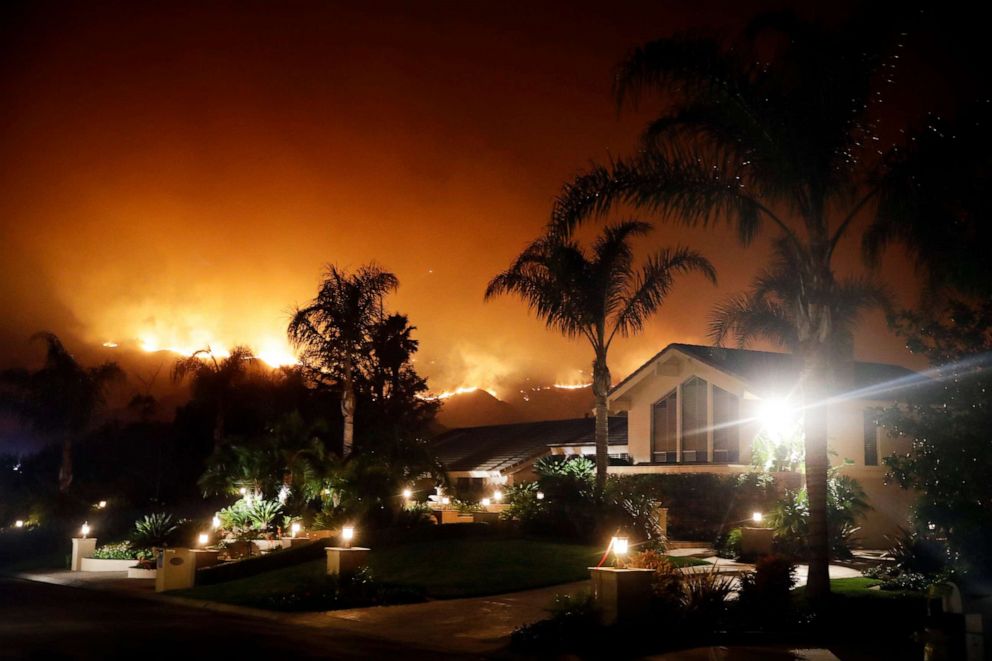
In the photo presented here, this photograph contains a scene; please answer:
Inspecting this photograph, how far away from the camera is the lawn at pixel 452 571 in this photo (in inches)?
750

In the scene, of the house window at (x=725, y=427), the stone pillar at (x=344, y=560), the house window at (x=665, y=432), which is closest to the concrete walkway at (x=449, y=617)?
the stone pillar at (x=344, y=560)

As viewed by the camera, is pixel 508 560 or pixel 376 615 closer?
pixel 376 615

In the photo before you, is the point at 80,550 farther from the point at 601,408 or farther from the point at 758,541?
the point at 758,541

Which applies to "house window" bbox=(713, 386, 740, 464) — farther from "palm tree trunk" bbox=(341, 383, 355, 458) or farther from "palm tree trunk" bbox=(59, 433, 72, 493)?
"palm tree trunk" bbox=(59, 433, 72, 493)

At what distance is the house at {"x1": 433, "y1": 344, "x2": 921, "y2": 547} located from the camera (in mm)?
27109

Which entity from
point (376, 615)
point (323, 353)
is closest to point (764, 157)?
point (376, 615)

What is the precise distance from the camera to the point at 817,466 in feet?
51.3

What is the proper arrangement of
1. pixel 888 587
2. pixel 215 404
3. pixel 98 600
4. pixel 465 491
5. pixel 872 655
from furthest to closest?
pixel 215 404
pixel 465 491
pixel 98 600
pixel 888 587
pixel 872 655

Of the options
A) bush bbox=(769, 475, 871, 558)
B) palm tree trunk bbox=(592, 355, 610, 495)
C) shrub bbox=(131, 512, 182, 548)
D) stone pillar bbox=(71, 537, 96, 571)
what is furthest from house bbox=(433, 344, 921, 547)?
stone pillar bbox=(71, 537, 96, 571)

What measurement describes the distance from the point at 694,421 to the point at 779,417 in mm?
5979

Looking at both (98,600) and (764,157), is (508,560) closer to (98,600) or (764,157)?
(98,600)

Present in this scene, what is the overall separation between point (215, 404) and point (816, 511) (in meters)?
38.0

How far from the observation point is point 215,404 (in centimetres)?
4831

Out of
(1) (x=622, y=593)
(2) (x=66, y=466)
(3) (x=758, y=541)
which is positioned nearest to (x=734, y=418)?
(3) (x=758, y=541)
